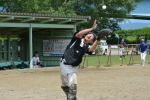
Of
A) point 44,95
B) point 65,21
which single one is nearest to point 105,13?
A: point 65,21

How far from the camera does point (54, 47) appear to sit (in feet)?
75.6

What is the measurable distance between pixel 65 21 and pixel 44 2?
736 inches

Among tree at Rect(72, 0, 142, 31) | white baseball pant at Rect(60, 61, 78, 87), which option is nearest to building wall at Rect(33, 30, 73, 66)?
white baseball pant at Rect(60, 61, 78, 87)

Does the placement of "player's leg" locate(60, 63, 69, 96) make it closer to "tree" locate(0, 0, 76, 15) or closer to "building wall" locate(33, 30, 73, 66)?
"building wall" locate(33, 30, 73, 66)

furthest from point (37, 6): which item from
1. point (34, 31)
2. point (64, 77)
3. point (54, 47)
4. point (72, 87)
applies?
point (72, 87)

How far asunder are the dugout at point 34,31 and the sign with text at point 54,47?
9 centimetres

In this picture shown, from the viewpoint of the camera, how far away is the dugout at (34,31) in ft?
64.0

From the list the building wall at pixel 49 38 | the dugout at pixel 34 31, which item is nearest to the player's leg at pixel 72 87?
the dugout at pixel 34 31

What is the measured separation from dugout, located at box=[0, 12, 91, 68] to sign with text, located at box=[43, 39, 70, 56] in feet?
0.30

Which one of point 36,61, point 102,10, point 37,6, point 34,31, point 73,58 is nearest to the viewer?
point 73,58

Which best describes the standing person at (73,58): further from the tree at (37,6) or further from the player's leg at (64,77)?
the tree at (37,6)

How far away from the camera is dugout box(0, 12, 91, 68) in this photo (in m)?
19.5

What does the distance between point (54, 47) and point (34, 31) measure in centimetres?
195

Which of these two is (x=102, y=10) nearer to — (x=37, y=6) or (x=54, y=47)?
(x=37, y=6)
